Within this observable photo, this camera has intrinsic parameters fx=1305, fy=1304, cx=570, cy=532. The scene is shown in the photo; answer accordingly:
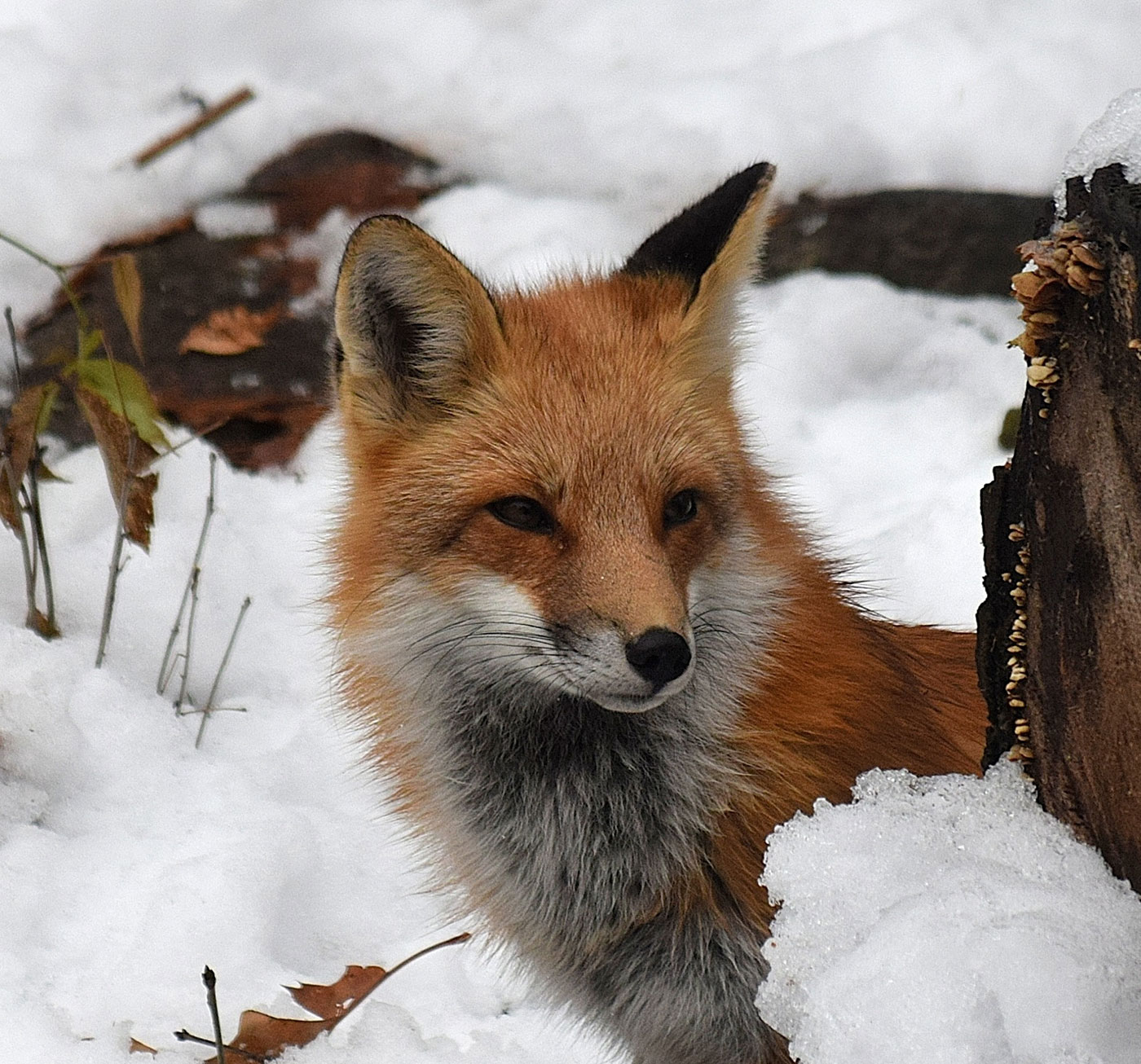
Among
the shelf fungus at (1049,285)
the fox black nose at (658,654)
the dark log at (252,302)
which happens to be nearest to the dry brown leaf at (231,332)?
the dark log at (252,302)

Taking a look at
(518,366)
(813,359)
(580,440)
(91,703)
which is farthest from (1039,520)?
(813,359)

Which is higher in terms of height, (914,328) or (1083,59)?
Result: (1083,59)

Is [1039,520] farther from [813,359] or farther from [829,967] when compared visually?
[813,359]

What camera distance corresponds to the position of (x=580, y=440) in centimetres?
230

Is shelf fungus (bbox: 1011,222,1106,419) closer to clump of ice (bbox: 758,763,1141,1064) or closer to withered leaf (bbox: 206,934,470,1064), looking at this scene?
clump of ice (bbox: 758,763,1141,1064)

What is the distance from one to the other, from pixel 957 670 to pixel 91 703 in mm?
2111

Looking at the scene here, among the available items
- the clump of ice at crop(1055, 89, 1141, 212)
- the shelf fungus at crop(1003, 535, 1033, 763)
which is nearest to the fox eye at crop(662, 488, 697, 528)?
the shelf fungus at crop(1003, 535, 1033, 763)

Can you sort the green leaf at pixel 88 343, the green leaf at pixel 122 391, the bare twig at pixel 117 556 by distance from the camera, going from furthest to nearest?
1. the bare twig at pixel 117 556
2. the green leaf at pixel 88 343
3. the green leaf at pixel 122 391

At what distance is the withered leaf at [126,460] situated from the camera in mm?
3031

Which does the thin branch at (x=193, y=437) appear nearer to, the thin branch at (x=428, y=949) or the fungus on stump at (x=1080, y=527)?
the thin branch at (x=428, y=949)

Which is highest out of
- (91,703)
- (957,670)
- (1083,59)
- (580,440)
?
(1083,59)

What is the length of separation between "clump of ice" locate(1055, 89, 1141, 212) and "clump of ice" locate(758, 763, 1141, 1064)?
0.81m

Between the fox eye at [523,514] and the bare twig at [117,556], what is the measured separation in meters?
1.20

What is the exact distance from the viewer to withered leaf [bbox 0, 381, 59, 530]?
3.05 m
